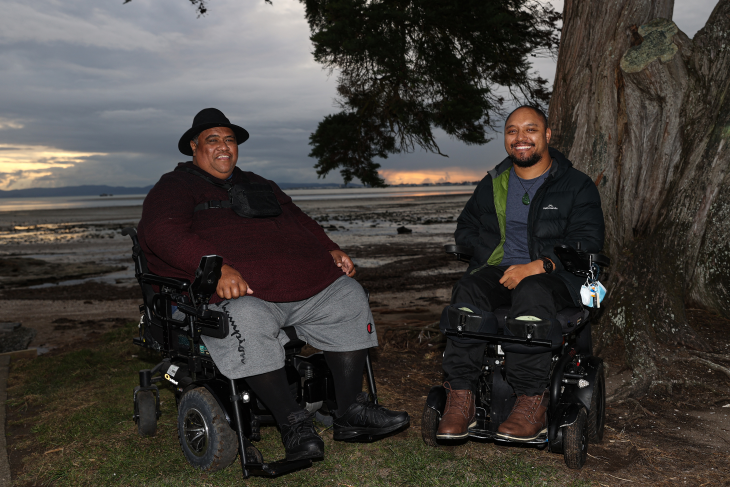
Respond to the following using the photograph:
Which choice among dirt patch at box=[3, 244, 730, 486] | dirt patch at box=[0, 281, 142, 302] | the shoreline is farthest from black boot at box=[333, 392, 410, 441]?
the shoreline

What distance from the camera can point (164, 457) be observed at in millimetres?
3346

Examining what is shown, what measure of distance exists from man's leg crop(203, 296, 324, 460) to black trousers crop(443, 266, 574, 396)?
0.86m

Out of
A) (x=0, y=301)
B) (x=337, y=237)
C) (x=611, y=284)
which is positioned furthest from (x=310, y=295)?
(x=337, y=237)

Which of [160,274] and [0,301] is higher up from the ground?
[160,274]

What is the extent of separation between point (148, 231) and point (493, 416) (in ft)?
7.10

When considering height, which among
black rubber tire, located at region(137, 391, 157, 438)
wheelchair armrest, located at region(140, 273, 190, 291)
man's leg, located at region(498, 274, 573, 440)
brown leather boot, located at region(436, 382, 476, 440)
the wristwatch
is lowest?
black rubber tire, located at region(137, 391, 157, 438)

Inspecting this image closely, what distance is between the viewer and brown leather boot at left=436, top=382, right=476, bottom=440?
302 cm

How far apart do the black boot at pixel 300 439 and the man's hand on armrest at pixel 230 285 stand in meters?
0.68

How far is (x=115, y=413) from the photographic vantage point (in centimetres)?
410

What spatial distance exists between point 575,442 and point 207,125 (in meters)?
2.74

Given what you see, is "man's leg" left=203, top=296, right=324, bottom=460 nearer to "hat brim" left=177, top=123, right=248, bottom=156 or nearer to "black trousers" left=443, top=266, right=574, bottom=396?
"black trousers" left=443, top=266, right=574, bottom=396

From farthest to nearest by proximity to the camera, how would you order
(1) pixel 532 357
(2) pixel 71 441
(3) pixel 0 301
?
(3) pixel 0 301 → (2) pixel 71 441 → (1) pixel 532 357

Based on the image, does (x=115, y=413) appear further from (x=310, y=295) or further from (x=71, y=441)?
(x=310, y=295)

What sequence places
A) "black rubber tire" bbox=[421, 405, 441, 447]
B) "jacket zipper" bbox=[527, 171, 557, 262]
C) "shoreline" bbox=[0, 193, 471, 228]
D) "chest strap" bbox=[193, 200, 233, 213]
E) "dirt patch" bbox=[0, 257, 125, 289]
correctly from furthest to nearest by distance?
"shoreline" bbox=[0, 193, 471, 228]
"dirt patch" bbox=[0, 257, 125, 289]
"jacket zipper" bbox=[527, 171, 557, 262]
"chest strap" bbox=[193, 200, 233, 213]
"black rubber tire" bbox=[421, 405, 441, 447]
